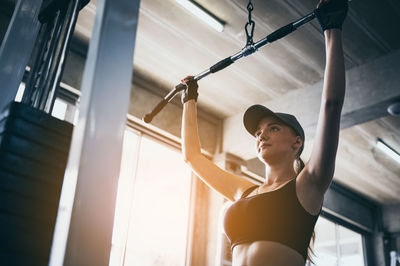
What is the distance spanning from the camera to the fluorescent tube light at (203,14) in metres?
3.28

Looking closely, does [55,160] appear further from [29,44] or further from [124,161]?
[124,161]

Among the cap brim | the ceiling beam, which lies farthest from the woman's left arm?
the ceiling beam

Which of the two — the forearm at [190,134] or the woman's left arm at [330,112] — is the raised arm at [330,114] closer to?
the woman's left arm at [330,112]

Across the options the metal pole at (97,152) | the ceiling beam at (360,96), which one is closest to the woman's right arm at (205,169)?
the metal pole at (97,152)

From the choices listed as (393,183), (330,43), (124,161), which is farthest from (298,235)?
(393,183)

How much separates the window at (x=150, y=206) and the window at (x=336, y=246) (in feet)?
11.3

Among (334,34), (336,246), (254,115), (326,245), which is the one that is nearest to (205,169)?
(254,115)

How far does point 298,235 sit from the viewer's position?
150 cm

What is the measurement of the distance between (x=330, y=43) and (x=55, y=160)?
109cm

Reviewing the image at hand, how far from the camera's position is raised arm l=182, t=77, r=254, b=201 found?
6.56 feet

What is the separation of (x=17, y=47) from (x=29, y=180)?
0.69 m

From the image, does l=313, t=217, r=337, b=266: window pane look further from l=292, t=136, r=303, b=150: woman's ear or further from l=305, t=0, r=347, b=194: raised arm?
l=305, t=0, r=347, b=194: raised arm

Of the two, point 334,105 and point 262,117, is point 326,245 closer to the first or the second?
point 262,117

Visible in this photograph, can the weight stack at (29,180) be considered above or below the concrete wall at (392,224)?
below
